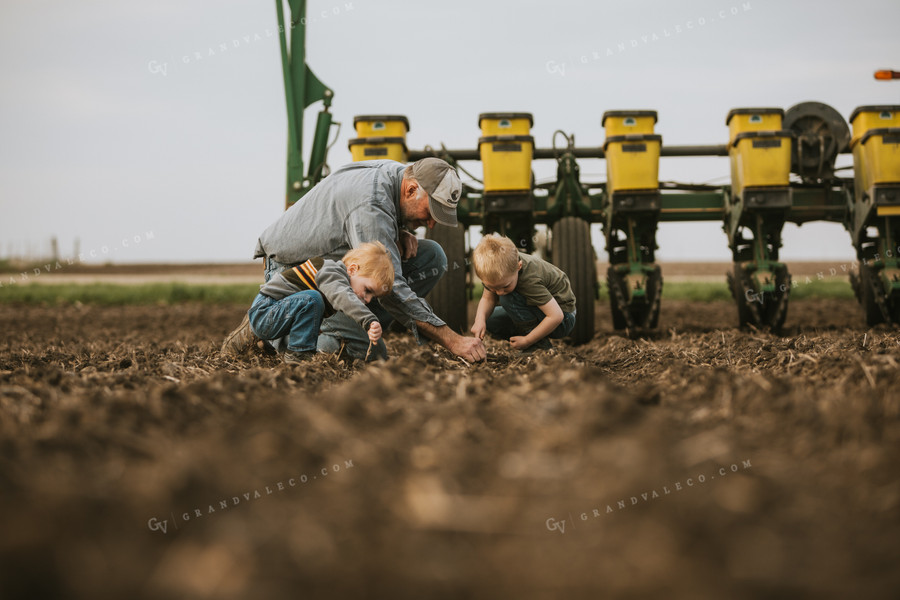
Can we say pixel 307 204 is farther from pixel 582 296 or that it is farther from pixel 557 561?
pixel 557 561

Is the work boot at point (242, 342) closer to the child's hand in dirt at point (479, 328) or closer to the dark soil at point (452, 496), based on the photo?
the child's hand in dirt at point (479, 328)

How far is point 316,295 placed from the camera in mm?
3621

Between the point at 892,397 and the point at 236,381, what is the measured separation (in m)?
2.14

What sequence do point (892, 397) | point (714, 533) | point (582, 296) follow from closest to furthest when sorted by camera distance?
point (714, 533), point (892, 397), point (582, 296)

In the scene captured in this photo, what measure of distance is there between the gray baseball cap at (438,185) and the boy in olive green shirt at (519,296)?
338 mm

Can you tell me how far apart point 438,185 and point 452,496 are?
267cm

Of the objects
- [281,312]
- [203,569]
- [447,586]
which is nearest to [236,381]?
[281,312]

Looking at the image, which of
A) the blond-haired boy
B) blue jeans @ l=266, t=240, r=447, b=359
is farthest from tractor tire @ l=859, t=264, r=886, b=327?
the blond-haired boy

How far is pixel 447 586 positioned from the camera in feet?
3.23

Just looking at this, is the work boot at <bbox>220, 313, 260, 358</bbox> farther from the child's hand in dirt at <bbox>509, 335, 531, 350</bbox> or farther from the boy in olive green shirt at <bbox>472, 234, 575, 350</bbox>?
the child's hand in dirt at <bbox>509, 335, 531, 350</bbox>

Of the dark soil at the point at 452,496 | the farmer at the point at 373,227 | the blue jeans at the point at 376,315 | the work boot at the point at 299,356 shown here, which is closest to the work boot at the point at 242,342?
the farmer at the point at 373,227

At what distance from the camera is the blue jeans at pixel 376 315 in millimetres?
3756

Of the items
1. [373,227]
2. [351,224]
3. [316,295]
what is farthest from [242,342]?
[373,227]

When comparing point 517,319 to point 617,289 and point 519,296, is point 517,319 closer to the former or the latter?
point 519,296
